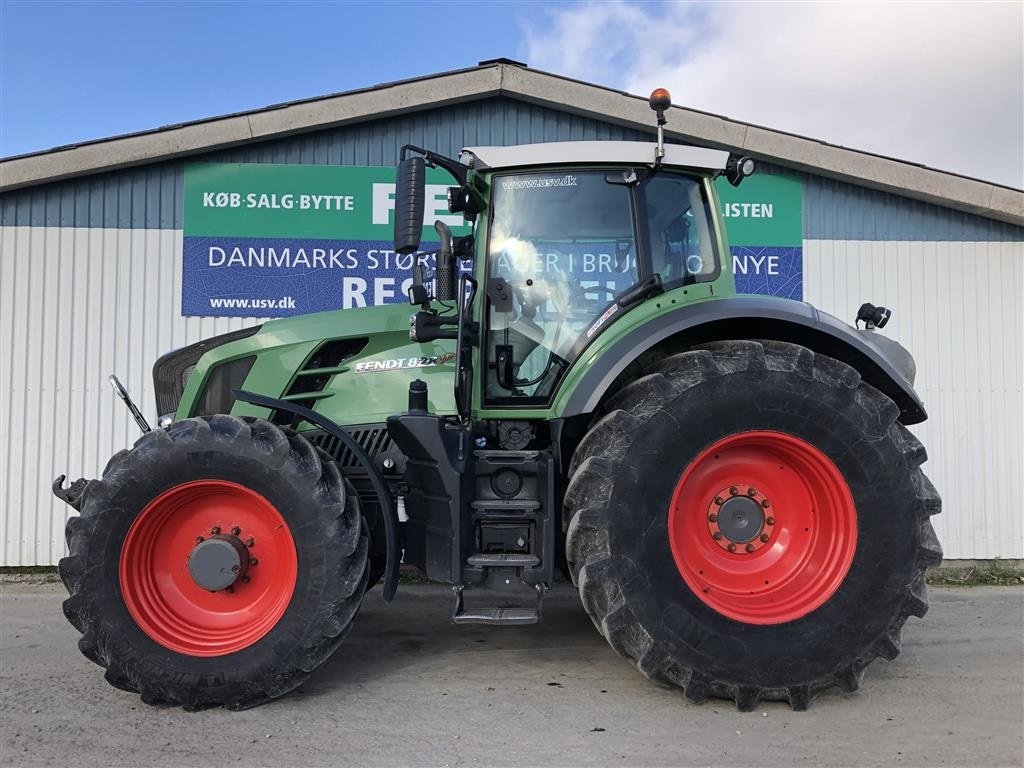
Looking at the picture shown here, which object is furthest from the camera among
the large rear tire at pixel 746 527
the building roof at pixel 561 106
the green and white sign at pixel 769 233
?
the green and white sign at pixel 769 233

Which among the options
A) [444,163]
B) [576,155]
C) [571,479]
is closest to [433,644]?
[571,479]

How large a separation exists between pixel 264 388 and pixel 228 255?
2706mm

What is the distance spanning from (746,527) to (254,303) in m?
4.45

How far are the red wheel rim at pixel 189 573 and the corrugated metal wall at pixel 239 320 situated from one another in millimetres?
2992

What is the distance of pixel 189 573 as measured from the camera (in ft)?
10.6

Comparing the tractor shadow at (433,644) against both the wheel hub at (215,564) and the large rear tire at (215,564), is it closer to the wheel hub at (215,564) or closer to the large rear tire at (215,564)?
the large rear tire at (215,564)

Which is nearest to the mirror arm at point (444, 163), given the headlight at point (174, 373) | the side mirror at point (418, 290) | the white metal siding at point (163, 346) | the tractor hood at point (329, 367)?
the side mirror at point (418, 290)

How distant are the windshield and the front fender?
0.82ft

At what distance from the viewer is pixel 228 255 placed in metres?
5.91

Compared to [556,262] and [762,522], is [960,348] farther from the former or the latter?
[556,262]

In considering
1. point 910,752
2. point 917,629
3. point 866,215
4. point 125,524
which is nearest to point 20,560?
point 125,524

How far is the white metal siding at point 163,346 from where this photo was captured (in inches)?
227

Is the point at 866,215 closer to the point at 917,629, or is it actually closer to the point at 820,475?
the point at 917,629

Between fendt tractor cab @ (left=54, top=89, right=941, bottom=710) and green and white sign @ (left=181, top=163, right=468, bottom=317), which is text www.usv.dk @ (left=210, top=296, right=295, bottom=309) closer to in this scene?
green and white sign @ (left=181, top=163, right=468, bottom=317)
